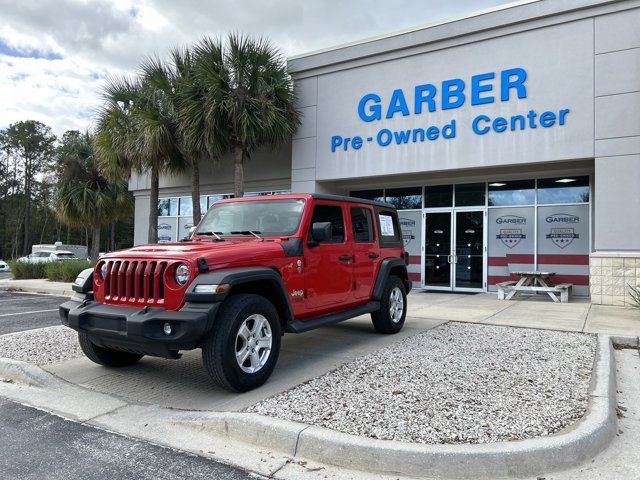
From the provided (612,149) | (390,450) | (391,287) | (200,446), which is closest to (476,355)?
(391,287)

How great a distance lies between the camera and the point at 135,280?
Answer: 14.5ft

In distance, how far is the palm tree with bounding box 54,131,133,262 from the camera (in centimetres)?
2073

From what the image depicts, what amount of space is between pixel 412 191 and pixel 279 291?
10.9m

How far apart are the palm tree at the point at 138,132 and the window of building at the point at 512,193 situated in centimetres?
937

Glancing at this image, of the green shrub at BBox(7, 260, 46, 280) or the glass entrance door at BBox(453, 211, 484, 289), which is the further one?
the green shrub at BBox(7, 260, 46, 280)

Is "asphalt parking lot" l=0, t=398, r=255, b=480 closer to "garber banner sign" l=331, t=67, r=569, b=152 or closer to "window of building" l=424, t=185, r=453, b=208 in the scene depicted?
"garber banner sign" l=331, t=67, r=569, b=152

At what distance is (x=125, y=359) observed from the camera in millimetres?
5512

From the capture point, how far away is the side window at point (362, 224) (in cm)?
654

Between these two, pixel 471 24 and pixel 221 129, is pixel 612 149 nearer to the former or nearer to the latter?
pixel 471 24

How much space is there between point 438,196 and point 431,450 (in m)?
12.0

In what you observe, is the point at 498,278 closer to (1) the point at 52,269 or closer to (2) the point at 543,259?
(2) the point at 543,259

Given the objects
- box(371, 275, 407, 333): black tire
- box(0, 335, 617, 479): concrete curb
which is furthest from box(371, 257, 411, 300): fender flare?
box(0, 335, 617, 479): concrete curb

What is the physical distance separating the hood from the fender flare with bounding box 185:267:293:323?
0.13 meters

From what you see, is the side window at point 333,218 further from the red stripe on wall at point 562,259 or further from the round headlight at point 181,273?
the red stripe on wall at point 562,259
